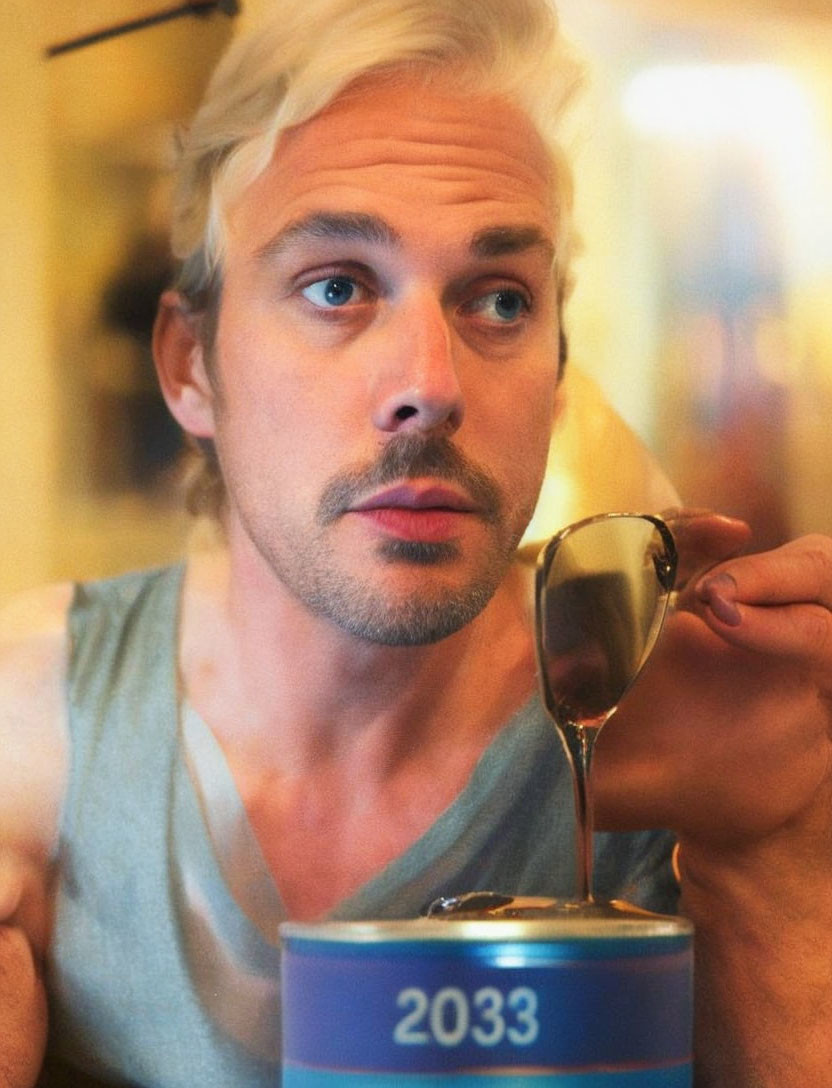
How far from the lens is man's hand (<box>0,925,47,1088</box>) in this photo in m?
0.88

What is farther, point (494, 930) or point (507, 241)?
point (507, 241)

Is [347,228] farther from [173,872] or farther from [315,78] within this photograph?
[173,872]

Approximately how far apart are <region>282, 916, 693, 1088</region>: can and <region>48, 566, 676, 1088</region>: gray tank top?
0.17 m

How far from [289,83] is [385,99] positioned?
0.18ft

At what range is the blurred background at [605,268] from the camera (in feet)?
3.06

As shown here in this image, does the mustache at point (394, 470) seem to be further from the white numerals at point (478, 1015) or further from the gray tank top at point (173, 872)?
the white numerals at point (478, 1015)

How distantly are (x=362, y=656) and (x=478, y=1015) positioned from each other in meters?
0.26

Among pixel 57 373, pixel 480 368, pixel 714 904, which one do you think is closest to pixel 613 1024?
pixel 714 904

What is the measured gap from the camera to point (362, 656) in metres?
0.92

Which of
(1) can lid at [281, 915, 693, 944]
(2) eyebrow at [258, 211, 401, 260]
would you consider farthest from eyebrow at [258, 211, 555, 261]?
(1) can lid at [281, 915, 693, 944]

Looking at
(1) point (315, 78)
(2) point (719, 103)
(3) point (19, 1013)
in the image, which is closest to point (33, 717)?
(3) point (19, 1013)

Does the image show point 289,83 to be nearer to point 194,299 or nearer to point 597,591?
point 194,299

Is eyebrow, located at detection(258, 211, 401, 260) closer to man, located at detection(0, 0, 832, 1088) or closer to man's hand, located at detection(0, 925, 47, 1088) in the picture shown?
man, located at detection(0, 0, 832, 1088)

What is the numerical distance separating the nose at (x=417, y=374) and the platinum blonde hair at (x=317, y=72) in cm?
12
